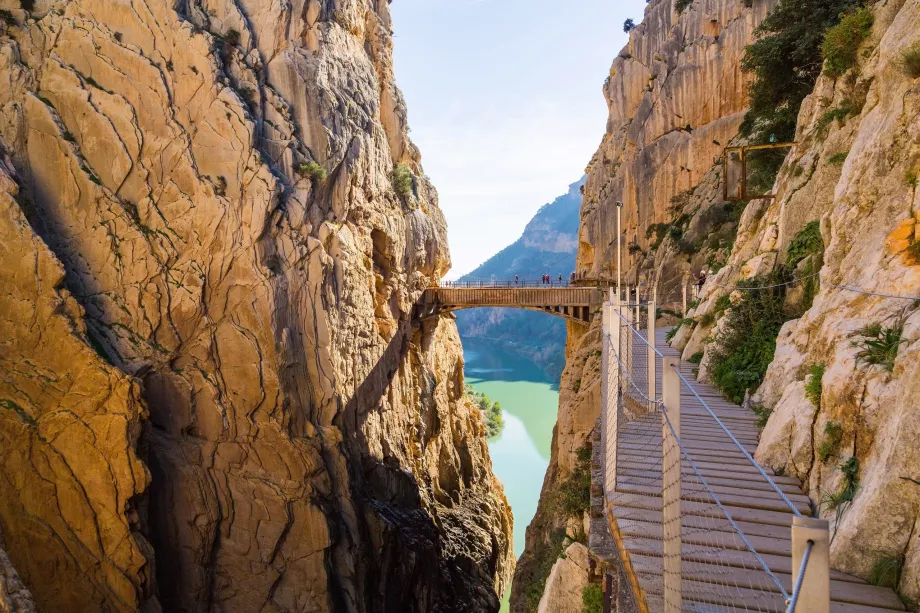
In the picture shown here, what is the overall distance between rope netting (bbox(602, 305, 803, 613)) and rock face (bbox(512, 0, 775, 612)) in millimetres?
14478

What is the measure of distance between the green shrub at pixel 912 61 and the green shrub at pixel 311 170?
16.5 m

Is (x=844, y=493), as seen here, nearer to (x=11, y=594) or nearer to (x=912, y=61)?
(x=912, y=61)

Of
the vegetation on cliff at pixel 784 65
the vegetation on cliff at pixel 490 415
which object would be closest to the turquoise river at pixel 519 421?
the vegetation on cliff at pixel 490 415

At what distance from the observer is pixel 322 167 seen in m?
18.7

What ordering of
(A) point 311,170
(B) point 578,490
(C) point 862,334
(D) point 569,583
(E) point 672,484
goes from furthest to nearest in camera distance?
(A) point 311,170 < (B) point 578,490 < (D) point 569,583 < (C) point 862,334 < (E) point 672,484

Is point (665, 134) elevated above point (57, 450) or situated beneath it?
elevated above

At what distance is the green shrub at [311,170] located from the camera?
18.2 metres

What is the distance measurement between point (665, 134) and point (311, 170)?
19.9 meters

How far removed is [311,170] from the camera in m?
18.2

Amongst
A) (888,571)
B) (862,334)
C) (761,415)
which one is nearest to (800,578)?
(888,571)

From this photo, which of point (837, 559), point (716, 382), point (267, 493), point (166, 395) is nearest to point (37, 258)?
point (166, 395)

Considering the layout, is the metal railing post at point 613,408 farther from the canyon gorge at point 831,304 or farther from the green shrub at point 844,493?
the green shrub at point 844,493

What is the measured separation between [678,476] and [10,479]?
19253mm

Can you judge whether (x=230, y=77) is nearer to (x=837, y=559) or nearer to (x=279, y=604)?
(x=279, y=604)
